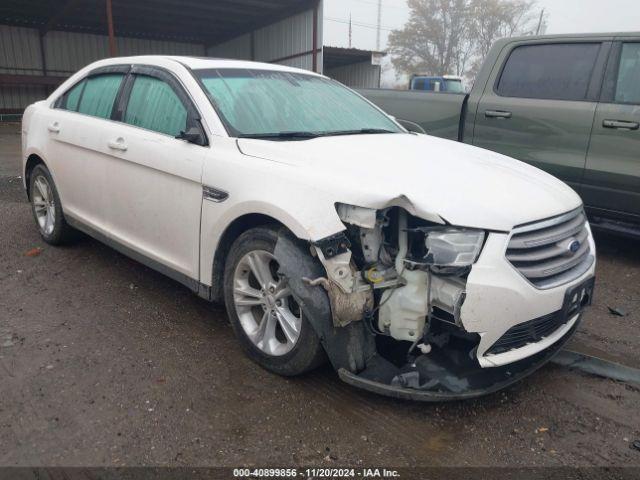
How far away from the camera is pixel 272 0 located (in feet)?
53.3

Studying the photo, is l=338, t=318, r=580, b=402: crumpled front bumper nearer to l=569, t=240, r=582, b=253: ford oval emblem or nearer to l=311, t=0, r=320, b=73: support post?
l=569, t=240, r=582, b=253: ford oval emblem

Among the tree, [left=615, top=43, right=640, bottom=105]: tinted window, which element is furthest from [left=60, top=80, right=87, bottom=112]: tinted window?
the tree

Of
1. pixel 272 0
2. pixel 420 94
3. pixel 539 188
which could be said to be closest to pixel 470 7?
pixel 272 0

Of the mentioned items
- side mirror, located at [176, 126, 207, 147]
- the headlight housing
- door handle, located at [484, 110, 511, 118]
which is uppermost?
door handle, located at [484, 110, 511, 118]

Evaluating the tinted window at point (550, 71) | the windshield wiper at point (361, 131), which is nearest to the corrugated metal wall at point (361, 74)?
the tinted window at point (550, 71)

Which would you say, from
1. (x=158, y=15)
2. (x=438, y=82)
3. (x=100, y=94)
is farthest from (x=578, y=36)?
(x=158, y=15)

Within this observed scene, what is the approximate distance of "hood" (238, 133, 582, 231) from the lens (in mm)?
2477

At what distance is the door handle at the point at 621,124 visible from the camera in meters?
4.45

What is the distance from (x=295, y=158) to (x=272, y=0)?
1511cm

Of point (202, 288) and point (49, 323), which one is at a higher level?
point (202, 288)

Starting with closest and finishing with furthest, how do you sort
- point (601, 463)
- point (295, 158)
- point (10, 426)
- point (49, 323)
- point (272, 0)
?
1. point (601, 463)
2. point (10, 426)
3. point (295, 158)
4. point (49, 323)
5. point (272, 0)

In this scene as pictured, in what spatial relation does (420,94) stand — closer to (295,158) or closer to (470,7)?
(295,158)

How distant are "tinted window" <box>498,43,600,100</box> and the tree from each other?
134ft

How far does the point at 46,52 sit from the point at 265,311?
2251 centimetres
